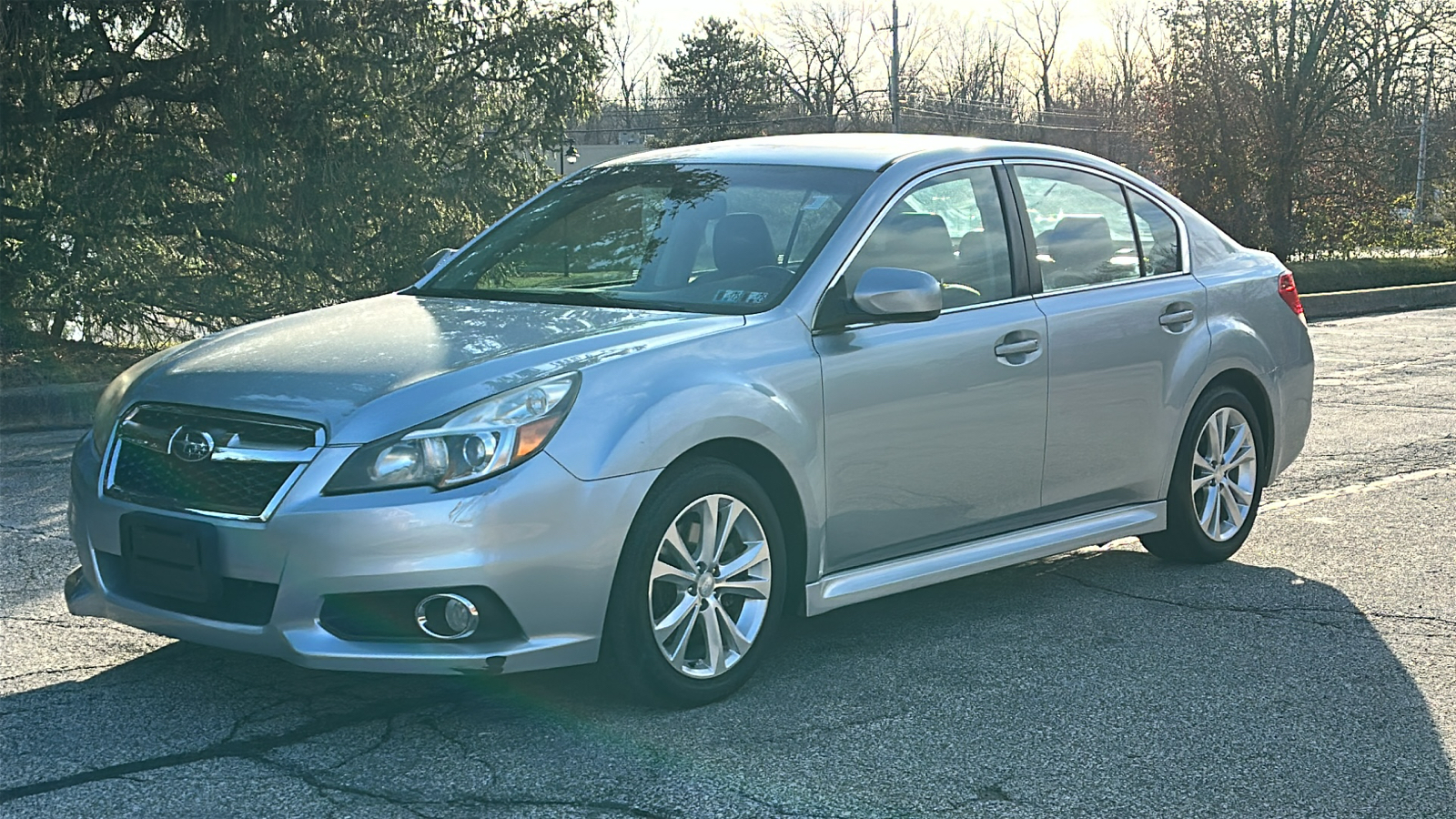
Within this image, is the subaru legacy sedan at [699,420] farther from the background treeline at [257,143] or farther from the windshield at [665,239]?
the background treeline at [257,143]

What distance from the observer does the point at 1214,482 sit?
21.0 feet

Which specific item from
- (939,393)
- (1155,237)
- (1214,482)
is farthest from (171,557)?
(1214,482)

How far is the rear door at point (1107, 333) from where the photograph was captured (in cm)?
564

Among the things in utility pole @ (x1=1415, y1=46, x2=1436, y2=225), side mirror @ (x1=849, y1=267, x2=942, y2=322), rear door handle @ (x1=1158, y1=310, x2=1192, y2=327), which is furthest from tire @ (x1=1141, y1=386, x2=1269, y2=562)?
utility pole @ (x1=1415, y1=46, x2=1436, y2=225)

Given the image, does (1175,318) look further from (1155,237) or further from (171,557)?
(171,557)

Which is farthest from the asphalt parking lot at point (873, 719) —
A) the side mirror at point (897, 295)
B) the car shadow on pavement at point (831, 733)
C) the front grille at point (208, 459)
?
the side mirror at point (897, 295)

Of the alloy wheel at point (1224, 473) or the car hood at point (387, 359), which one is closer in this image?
the car hood at point (387, 359)

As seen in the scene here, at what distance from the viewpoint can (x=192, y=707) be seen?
4.39 m

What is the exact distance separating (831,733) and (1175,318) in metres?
2.60

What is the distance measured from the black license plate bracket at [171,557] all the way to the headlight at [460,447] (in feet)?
1.31

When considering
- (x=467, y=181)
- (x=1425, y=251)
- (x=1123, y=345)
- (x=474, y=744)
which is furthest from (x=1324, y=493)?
(x=1425, y=251)

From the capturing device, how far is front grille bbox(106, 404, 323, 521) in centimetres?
406

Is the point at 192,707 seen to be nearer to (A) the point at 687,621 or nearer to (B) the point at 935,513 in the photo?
(A) the point at 687,621

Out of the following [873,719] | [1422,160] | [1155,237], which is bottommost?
[873,719]
